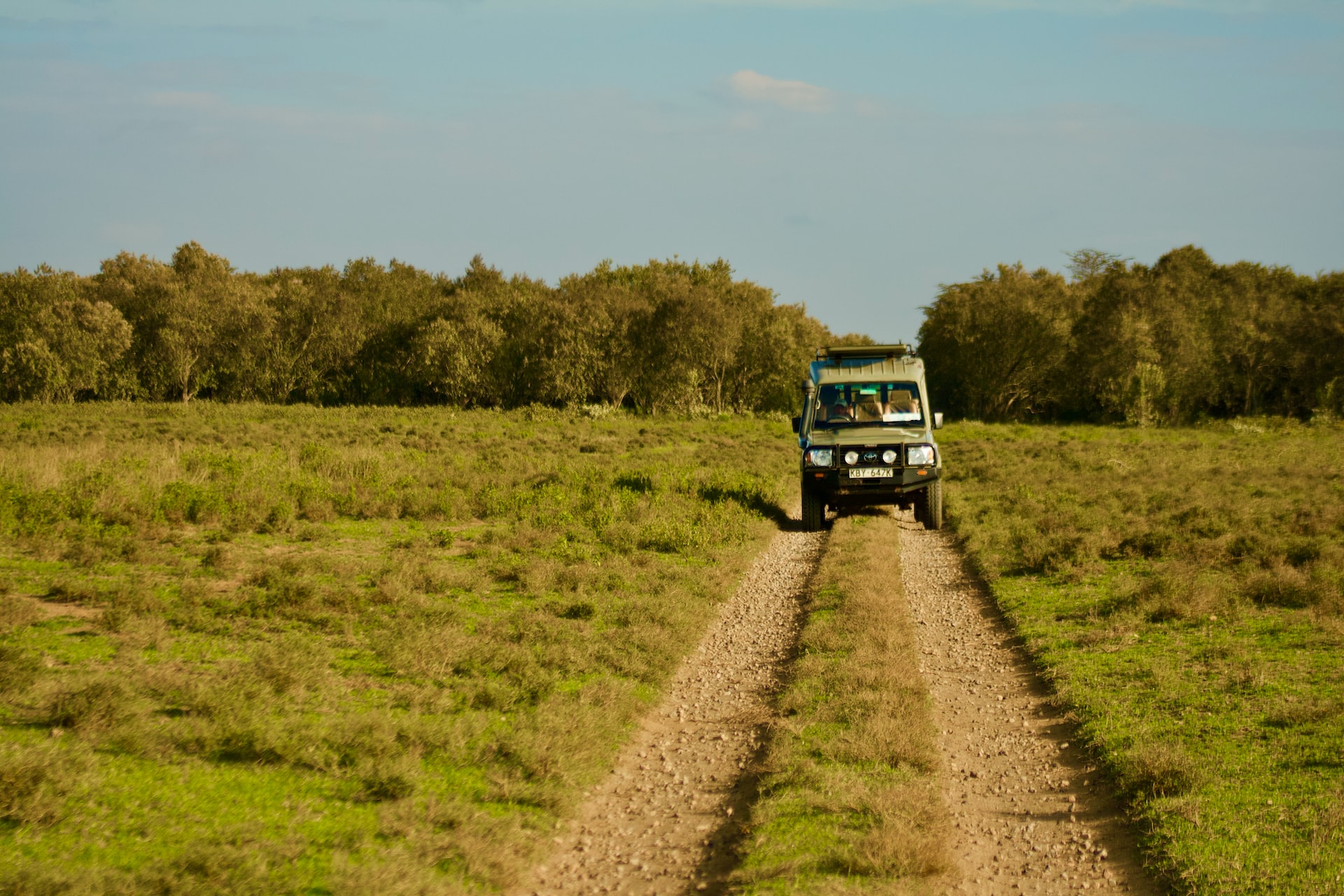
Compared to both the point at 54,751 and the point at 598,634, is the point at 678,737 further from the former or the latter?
the point at 54,751

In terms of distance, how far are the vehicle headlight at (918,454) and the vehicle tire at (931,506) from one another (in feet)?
2.07

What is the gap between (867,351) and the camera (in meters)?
17.8

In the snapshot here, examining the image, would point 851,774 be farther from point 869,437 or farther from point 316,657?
point 869,437

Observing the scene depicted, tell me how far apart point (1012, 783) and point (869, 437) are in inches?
393

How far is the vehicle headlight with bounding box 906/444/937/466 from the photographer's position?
15539mm

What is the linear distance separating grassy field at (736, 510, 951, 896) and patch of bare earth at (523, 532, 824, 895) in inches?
8.5

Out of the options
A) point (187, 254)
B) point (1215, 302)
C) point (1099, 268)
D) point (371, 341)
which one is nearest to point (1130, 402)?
point (1215, 302)

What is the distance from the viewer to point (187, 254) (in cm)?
6338

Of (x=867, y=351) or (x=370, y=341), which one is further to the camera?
(x=370, y=341)

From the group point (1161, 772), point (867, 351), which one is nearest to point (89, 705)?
point (1161, 772)

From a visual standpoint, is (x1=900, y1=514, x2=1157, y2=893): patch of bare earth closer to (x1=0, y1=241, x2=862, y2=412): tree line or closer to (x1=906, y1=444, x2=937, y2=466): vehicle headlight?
(x1=906, y1=444, x2=937, y2=466): vehicle headlight

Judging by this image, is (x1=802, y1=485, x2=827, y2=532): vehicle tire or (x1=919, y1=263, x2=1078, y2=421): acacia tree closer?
(x1=802, y1=485, x2=827, y2=532): vehicle tire

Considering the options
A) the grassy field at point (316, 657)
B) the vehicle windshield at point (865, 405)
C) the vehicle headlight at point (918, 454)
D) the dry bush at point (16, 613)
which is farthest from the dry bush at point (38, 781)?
the vehicle windshield at point (865, 405)

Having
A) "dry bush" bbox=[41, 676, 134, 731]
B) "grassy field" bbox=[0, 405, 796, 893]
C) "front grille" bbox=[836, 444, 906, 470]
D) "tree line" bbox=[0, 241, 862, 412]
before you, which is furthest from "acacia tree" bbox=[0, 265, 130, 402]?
"dry bush" bbox=[41, 676, 134, 731]
